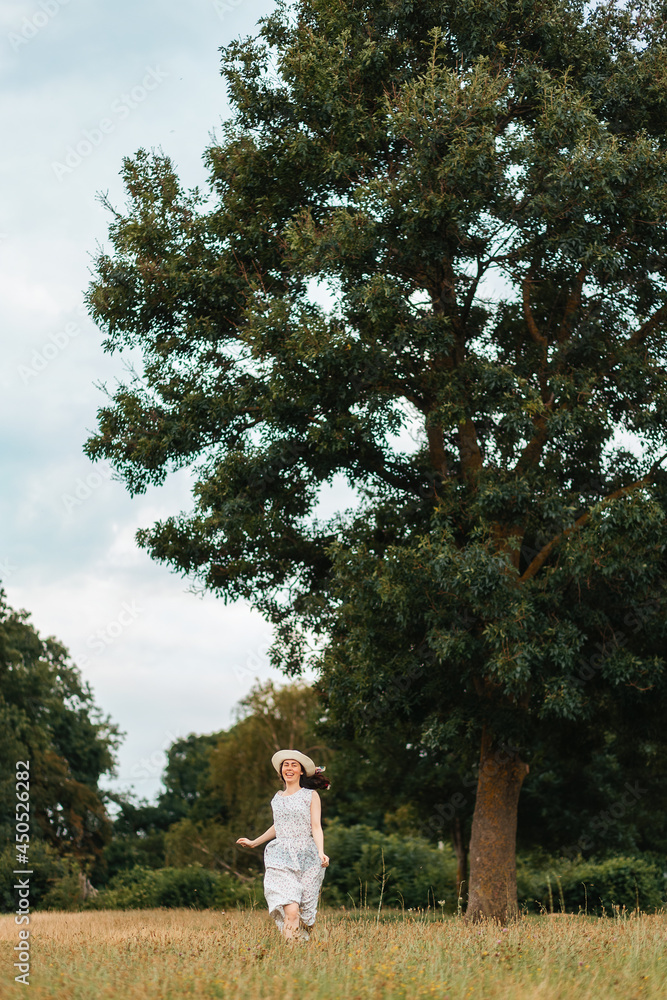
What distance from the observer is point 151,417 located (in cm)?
1495

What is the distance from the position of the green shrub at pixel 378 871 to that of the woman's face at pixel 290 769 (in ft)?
50.0

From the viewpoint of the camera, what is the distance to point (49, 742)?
38750 millimetres

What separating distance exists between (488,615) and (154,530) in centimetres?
621

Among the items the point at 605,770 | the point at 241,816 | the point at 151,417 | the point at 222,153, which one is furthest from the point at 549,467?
the point at 241,816

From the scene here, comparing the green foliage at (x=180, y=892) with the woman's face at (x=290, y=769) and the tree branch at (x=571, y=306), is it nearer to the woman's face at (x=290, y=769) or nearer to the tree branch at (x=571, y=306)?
the woman's face at (x=290, y=769)

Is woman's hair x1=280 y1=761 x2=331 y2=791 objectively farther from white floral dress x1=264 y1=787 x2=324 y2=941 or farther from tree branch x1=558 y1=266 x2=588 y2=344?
tree branch x1=558 y1=266 x2=588 y2=344

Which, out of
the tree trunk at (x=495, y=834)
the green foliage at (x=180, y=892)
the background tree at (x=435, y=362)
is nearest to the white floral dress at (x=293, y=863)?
the background tree at (x=435, y=362)

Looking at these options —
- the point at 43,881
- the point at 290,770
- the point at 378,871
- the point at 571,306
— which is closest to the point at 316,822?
the point at 290,770

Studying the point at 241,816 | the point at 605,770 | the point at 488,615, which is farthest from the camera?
the point at 241,816

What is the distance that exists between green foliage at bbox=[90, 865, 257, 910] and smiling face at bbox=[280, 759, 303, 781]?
11.9 meters

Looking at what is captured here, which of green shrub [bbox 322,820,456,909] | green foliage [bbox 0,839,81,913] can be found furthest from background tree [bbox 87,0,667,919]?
green foliage [bbox 0,839,81,913]

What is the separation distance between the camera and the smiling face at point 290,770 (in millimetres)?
9703

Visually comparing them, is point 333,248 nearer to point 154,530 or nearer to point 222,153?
point 222,153

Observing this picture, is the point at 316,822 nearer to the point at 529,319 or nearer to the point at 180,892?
the point at 529,319
